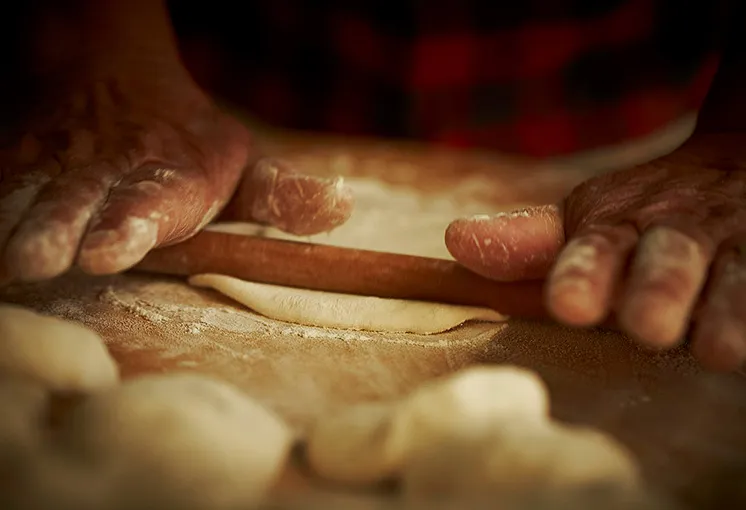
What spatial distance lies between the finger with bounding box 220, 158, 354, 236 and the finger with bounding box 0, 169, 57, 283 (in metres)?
0.33

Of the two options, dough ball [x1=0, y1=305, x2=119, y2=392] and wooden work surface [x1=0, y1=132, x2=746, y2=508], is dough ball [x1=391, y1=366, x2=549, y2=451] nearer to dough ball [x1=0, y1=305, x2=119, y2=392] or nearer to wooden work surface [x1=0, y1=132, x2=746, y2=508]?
Answer: wooden work surface [x1=0, y1=132, x2=746, y2=508]

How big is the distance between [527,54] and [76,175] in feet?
6.23

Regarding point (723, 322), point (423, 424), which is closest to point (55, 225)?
point (423, 424)

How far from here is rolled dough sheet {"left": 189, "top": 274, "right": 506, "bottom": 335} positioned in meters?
1.02

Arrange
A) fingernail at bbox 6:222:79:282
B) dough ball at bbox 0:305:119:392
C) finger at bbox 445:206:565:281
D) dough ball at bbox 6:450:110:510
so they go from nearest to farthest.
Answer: dough ball at bbox 6:450:110:510 < dough ball at bbox 0:305:119:392 < fingernail at bbox 6:222:79:282 < finger at bbox 445:206:565:281

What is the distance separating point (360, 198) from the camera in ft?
5.10

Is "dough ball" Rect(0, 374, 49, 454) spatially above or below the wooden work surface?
above

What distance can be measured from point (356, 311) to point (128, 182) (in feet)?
1.27

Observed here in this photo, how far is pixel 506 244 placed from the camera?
0.99m

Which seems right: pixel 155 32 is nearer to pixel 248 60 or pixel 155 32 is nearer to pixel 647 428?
pixel 647 428

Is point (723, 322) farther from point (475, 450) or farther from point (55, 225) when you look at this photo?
point (55, 225)

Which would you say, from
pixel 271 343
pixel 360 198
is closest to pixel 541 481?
pixel 271 343

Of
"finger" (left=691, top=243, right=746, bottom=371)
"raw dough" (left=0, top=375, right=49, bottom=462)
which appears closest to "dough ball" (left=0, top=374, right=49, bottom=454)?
"raw dough" (left=0, top=375, right=49, bottom=462)

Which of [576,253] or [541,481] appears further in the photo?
[576,253]
